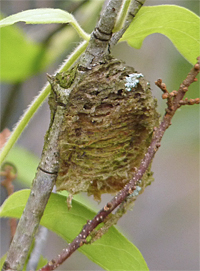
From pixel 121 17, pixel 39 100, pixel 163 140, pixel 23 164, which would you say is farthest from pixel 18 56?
pixel 163 140

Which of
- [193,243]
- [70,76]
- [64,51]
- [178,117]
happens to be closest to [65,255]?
[70,76]

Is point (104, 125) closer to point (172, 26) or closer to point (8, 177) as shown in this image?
point (172, 26)

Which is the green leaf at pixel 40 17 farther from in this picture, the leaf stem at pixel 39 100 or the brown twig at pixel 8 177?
the brown twig at pixel 8 177

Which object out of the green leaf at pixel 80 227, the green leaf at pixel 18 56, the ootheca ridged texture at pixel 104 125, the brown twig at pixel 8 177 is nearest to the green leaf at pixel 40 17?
the ootheca ridged texture at pixel 104 125

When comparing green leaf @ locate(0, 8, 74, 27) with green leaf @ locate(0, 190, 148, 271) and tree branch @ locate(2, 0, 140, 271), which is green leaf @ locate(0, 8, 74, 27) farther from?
green leaf @ locate(0, 190, 148, 271)

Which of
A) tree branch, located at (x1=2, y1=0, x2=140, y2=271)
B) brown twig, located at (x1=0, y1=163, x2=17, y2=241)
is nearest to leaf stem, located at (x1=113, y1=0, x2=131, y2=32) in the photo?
tree branch, located at (x1=2, y1=0, x2=140, y2=271)
